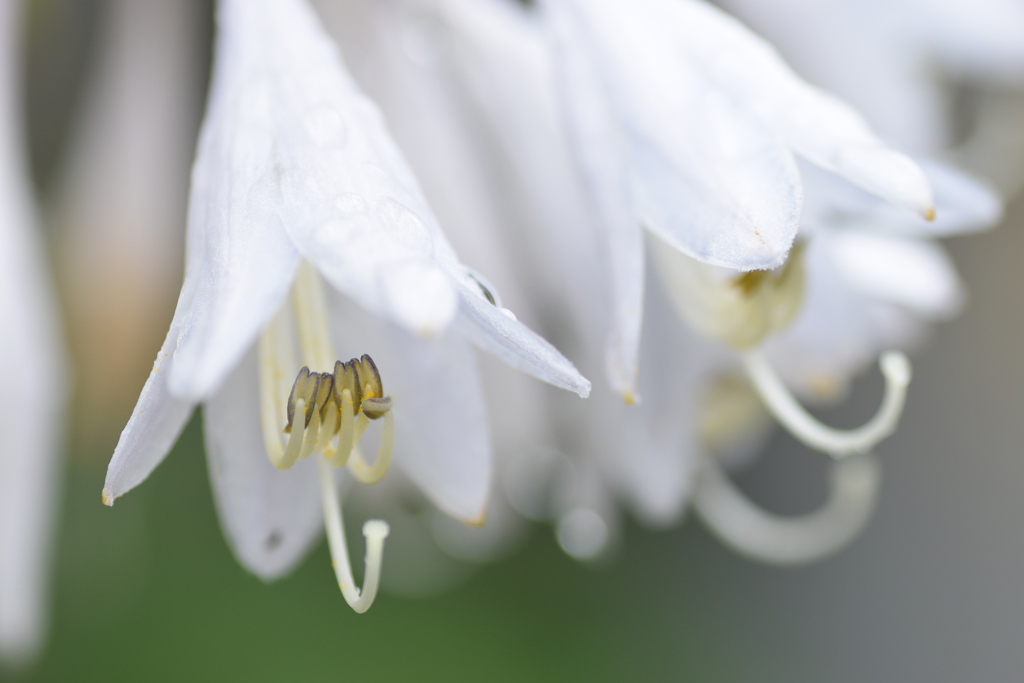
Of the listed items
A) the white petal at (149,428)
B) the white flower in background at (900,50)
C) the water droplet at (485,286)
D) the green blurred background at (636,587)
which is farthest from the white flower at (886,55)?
the white petal at (149,428)

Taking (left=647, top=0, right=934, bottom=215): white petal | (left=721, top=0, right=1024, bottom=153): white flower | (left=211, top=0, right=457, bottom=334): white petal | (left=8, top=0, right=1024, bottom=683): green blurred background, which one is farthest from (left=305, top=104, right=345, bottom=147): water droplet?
(left=721, top=0, right=1024, bottom=153): white flower

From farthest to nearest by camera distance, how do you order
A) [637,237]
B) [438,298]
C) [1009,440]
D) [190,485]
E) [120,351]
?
[1009,440], [190,485], [120,351], [637,237], [438,298]

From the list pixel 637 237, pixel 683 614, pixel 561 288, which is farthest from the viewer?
pixel 683 614

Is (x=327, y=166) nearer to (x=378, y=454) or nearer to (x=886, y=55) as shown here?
(x=378, y=454)

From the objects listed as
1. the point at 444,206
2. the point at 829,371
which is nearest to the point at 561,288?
the point at 444,206

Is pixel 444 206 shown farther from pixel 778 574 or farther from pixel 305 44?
pixel 778 574
